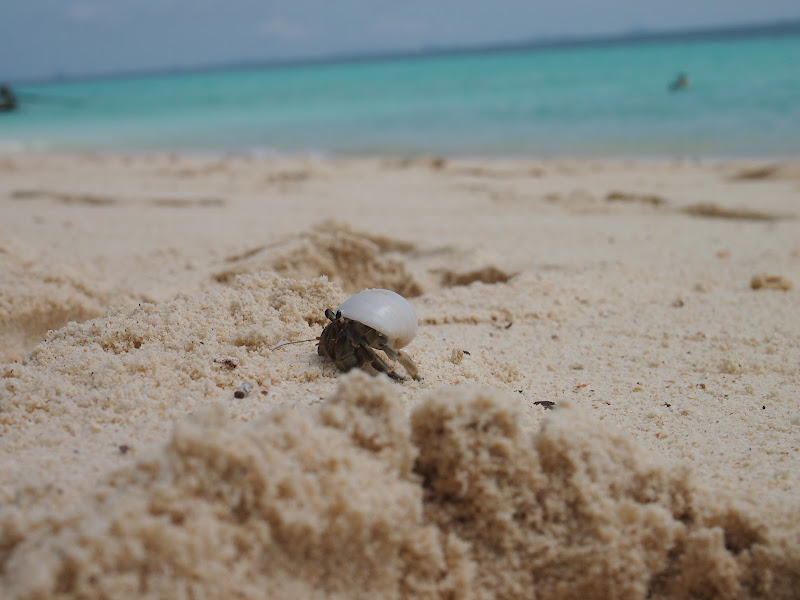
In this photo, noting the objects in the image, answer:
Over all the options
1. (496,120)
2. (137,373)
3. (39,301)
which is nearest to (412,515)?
(137,373)

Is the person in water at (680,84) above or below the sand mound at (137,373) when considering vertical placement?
above

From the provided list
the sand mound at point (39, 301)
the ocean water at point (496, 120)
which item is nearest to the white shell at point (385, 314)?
the sand mound at point (39, 301)

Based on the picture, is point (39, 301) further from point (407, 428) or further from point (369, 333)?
point (407, 428)

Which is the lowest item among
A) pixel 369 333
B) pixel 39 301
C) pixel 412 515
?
pixel 39 301

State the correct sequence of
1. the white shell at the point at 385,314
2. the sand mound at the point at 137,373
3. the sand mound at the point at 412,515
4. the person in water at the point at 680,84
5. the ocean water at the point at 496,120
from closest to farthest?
the sand mound at the point at 412,515 → the sand mound at the point at 137,373 → the white shell at the point at 385,314 → the ocean water at the point at 496,120 → the person in water at the point at 680,84

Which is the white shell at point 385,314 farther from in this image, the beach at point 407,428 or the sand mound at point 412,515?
the sand mound at point 412,515

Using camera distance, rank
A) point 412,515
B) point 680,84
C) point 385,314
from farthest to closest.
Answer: point 680,84, point 385,314, point 412,515

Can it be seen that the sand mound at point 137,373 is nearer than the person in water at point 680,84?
Yes

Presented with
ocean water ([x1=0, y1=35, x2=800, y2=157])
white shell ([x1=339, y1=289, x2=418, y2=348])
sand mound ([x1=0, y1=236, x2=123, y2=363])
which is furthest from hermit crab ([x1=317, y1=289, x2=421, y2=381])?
ocean water ([x1=0, y1=35, x2=800, y2=157])
